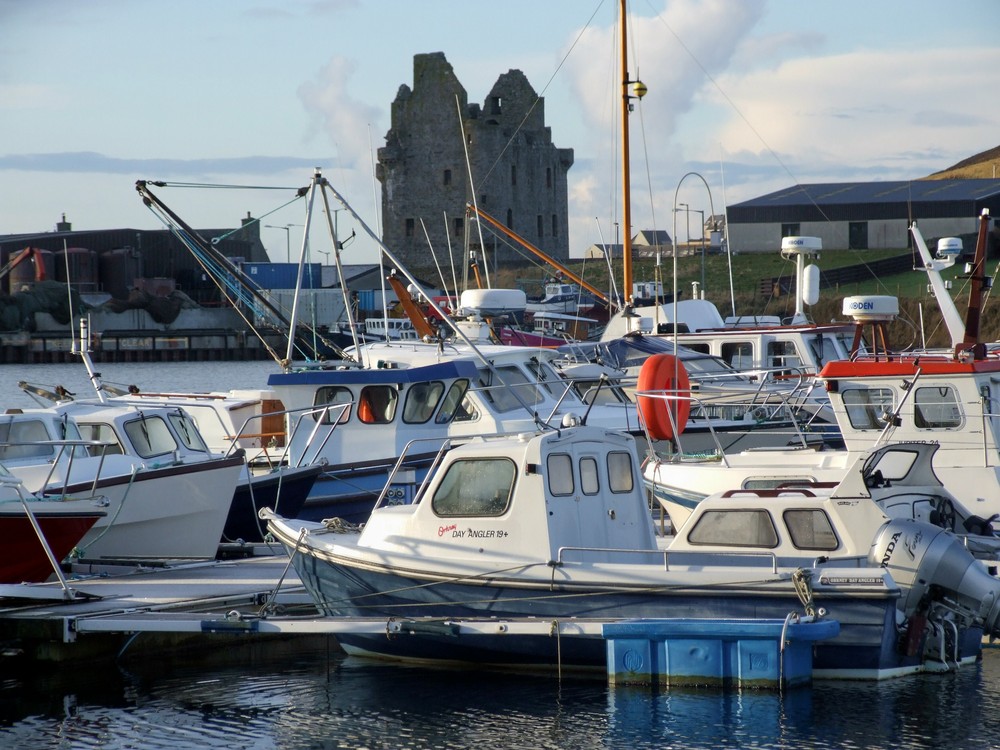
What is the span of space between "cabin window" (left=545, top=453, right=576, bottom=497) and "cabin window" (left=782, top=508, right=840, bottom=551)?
1.82m

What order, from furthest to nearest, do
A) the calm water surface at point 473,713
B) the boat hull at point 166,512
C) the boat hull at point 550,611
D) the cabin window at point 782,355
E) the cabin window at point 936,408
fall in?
the cabin window at point 782,355 < the cabin window at point 936,408 < the boat hull at point 166,512 < the boat hull at point 550,611 < the calm water surface at point 473,713

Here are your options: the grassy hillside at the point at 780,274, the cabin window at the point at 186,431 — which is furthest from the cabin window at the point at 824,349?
the grassy hillside at the point at 780,274

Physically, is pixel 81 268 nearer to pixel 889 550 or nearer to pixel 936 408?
pixel 936 408

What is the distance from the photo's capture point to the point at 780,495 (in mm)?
12008

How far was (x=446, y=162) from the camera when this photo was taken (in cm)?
7562

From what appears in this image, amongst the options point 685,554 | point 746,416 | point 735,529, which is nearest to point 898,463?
point 735,529

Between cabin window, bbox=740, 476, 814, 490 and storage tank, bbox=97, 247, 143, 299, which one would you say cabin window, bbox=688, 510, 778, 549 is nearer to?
cabin window, bbox=740, 476, 814, 490

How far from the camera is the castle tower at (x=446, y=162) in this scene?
7538 centimetres

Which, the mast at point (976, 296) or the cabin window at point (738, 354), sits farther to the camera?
the cabin window at point (738, 354)

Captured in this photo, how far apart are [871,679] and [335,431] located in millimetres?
9466

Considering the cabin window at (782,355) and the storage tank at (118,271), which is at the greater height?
the storage tank at (118,271)

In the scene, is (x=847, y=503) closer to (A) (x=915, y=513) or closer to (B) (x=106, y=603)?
(A) (x=915, y=513)

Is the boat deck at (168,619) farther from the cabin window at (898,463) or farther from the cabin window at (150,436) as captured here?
the cabin window at (898,463)

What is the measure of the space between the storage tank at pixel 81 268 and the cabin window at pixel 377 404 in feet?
224
